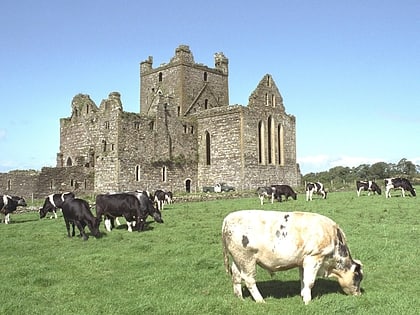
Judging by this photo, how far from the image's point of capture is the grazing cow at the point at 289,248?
8078mm

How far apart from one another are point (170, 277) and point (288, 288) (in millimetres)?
2664

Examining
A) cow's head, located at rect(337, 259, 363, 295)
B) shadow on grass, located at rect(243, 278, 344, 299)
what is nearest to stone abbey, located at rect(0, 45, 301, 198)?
shadow on grass, located at rect(243, 278, 344, 299)

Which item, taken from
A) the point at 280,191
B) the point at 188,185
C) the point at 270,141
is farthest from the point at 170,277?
the point at 270,141

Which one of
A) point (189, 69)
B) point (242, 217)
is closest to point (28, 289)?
point (242, 217)

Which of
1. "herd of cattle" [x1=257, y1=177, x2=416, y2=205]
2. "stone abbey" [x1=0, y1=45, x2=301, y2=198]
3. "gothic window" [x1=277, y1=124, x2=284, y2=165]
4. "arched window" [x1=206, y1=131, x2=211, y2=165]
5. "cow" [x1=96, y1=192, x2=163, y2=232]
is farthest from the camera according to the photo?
"gothic window" [x1=277, y1=124, x2=284, y2=165]

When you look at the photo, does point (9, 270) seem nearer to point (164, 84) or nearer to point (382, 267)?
point (382, 267)

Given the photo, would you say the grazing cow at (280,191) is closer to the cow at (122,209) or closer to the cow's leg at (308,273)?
the cow at (122,209)

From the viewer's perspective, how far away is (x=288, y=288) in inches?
365

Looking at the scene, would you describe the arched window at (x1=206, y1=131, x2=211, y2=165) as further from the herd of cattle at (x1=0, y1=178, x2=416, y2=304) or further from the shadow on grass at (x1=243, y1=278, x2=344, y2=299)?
the herd of cattle at (x1=0, y1=178, x2=416, y2=304)

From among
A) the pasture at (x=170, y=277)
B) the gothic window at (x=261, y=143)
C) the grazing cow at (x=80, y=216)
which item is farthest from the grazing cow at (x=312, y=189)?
the grazing cow at (x=80, y=216)

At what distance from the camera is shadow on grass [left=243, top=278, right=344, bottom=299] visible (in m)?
8.78

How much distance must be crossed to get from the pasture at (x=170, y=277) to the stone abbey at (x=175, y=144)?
25.2 m

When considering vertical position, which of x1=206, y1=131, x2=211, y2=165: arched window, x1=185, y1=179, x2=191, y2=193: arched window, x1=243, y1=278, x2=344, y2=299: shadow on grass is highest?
x1=206, y1=131, x2=211, y2=165: arched window

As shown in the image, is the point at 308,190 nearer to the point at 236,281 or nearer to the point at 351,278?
the point at 351,278
